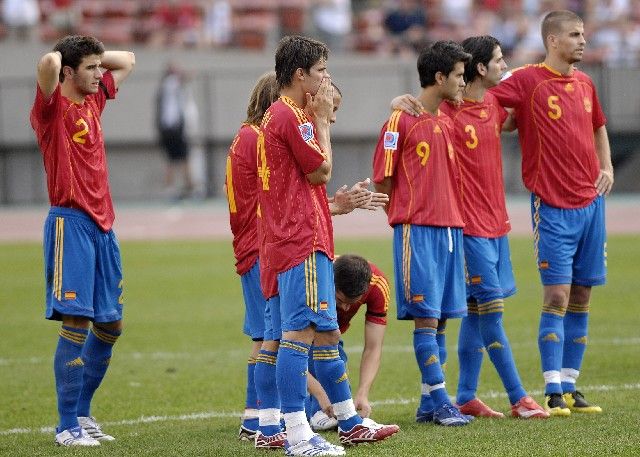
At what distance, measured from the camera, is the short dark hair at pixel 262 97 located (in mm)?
Result: 7746

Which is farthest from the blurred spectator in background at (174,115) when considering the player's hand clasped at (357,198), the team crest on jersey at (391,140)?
the player's hand clasped at (357,198)

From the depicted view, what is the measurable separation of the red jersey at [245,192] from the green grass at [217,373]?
1.17 m

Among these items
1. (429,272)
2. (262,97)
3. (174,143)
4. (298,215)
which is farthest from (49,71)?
(174,143)

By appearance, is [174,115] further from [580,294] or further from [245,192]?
[245,192]

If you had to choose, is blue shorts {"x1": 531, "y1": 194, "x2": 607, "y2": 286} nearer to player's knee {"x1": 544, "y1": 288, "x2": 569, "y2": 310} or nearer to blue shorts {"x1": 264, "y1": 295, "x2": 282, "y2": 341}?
player's knee {"x1": 544, "y1": 288, "x2": 569, "y2": 310}

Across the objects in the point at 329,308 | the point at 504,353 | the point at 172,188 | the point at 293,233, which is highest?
the point at 293,233

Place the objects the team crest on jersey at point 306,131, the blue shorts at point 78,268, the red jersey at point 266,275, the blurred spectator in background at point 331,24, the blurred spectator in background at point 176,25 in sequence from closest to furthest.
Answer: the team crest on jersey at point 306,131 → the red jersey at point 266,275 → the blue shorts at point 78,268 → the blurred spectator in background at point 331,24 → the blurred spectator in background at point 176,25

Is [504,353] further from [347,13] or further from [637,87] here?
[347,13]

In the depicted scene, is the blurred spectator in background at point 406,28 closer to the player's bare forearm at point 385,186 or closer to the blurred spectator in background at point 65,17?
the blurred spectator in background at point 65,17

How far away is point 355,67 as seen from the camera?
95.2ft

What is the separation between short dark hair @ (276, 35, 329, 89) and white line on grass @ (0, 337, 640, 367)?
16.6ft

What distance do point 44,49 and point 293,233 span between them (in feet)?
76.4

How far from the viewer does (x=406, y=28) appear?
2958 cm

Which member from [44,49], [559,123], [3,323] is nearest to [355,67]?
[44,49]
